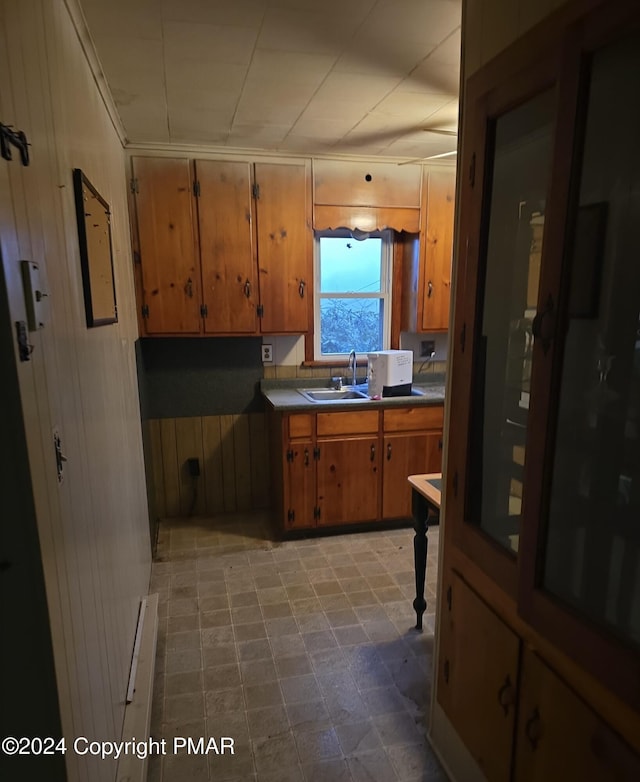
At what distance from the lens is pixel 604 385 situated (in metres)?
1.01

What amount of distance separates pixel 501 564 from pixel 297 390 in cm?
250

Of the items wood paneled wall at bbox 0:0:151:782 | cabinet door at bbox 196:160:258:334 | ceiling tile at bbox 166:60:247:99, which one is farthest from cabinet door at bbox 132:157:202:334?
wood paneled wall at bbox 0:0:151:782

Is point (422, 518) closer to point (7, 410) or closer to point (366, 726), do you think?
point (366, 726)

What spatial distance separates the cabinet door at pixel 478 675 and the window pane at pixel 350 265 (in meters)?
2.54

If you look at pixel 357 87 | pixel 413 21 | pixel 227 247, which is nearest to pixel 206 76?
pixel 357 87

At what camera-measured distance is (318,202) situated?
Answer: 10.9ft

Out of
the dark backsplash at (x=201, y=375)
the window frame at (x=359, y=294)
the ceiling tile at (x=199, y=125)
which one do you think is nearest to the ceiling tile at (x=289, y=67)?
the ceiling tile at (x=199, y=125)

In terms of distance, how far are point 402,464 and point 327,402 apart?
2.30ft

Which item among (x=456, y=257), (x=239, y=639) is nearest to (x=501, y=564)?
(x=456, y=257)

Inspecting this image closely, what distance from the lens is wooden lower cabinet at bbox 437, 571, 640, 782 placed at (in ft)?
3.17

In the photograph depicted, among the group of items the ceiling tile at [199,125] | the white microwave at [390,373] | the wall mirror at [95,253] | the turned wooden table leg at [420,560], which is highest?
the ceiling tile at [199,125]

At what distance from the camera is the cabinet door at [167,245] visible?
3.02 m

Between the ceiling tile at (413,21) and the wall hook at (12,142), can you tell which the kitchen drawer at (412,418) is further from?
the wall hook at (12,142)

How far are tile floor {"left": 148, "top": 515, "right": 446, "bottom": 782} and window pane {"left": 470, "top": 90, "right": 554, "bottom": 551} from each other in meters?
1.00
